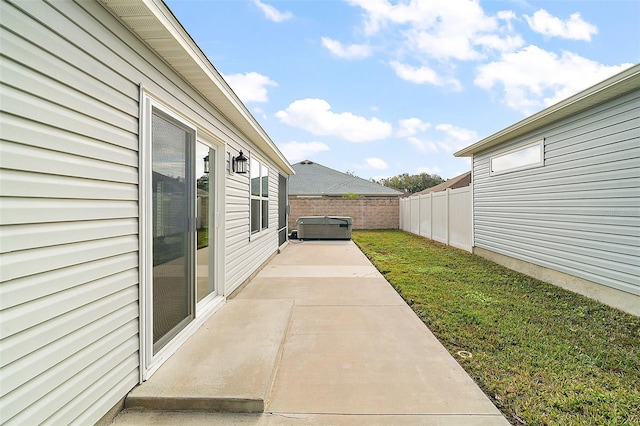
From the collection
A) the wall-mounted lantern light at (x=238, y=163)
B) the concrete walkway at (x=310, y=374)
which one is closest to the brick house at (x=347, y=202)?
the wall-mounted lantern light at (x=238, y=163)

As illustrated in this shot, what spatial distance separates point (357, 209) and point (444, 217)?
21.8 feet

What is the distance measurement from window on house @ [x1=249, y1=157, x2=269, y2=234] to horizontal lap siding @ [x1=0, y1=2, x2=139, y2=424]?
12.7 ft

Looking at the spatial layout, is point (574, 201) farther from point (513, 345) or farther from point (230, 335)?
point (230, 335)

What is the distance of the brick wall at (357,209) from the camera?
670 inches

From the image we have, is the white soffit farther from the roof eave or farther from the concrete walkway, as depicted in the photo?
the roof eave

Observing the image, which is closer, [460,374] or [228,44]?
[460,374]

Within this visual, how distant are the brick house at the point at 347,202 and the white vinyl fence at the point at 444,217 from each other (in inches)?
87.9

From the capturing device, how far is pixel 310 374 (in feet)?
8.85

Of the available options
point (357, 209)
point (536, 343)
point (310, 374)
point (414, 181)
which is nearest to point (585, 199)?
point (536, 343)

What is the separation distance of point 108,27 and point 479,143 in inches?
308

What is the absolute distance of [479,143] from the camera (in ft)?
26.3

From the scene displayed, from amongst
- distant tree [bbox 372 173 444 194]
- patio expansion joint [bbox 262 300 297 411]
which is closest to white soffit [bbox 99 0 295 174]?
patio expansion joint [bbox 262 300 297 411]

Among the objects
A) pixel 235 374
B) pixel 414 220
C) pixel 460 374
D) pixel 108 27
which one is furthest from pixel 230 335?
pixel 414 220

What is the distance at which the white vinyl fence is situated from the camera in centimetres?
964
